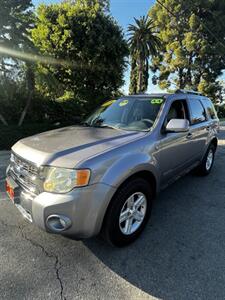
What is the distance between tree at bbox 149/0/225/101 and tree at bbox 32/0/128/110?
60.8ft

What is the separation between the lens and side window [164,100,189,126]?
3456 mm

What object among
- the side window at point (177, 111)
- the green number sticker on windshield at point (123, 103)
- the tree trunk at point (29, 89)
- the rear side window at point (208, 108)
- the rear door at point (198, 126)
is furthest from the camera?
the tree trunk at point (29, 89)

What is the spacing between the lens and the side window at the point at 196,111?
420cm

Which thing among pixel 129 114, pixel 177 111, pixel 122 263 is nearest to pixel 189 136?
pixel 177 111

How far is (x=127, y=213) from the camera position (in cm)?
273

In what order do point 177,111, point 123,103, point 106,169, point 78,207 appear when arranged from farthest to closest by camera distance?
point 123,103, point 177,111, point 106,169, point 78,207

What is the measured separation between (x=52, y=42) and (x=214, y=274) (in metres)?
13.5

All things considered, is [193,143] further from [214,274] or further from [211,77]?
[211,77]

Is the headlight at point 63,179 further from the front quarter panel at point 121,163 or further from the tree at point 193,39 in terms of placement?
the tree at point 193,39

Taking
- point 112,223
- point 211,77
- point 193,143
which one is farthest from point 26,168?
point 211,77

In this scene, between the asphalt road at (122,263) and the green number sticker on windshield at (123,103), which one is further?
the green number sticker on windshield at (123,103)

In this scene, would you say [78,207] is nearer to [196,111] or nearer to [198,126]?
[198,126]

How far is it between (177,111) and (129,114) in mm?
791

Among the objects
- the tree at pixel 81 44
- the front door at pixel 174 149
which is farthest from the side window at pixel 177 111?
the tree at pixel 81 44
